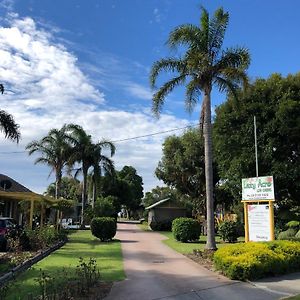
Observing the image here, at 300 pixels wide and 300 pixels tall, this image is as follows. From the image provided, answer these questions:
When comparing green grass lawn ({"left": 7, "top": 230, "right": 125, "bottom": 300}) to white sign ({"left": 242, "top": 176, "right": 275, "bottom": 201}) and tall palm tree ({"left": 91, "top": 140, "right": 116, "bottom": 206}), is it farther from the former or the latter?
tall palm tree ({"left": 91, "top": 140, "right": 116, "bottom": 206})

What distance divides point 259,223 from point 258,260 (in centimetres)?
562

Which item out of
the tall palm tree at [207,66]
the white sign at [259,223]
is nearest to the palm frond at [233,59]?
the tall palm tree at [207,66]

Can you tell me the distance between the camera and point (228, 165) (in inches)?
1158

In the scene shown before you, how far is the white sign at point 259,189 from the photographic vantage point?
18062 millimetres

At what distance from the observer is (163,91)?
67.6ft

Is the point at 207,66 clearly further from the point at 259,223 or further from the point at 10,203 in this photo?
the point at 10,203

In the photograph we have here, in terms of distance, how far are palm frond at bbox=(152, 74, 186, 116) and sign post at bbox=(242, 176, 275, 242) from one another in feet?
17.3

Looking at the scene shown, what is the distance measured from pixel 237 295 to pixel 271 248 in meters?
4.28

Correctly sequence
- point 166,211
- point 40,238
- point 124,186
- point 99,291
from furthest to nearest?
1. point 124,186
2. point 166,211
3. point 40,238
4. point 99,291

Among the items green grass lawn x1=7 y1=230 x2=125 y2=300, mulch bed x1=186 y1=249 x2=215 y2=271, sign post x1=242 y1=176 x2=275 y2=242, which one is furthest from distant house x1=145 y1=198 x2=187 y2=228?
mulch bed x1=186 y1=249 x2=215 y2=271

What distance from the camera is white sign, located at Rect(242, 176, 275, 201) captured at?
1806cm

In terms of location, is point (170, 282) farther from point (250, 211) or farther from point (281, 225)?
point (281, 225)

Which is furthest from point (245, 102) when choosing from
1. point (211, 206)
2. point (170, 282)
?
point (170, 282)

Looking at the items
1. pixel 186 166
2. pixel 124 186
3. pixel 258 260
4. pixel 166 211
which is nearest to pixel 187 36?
pixel 258 260
